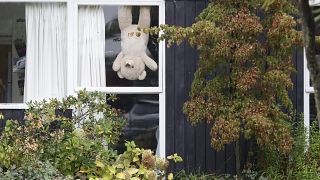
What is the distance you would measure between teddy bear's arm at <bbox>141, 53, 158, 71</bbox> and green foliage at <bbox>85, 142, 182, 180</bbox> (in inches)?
60.1

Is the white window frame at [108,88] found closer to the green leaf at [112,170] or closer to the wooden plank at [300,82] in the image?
the green leaf at [112,170]

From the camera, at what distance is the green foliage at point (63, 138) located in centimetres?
734

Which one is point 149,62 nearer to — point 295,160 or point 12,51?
point 12,51

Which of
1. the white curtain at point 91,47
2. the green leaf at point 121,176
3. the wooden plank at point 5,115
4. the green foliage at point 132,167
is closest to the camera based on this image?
the green leaf at point 121,176

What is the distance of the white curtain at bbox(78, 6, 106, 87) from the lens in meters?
8.90

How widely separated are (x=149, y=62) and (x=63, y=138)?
190 cm

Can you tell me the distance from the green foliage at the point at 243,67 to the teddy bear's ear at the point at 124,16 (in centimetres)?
148

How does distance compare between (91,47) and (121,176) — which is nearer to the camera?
(121,176)

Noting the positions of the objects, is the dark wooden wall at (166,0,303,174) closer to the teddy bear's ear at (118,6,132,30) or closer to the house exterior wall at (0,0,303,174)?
the house exterior wall at (0,0,303,174)

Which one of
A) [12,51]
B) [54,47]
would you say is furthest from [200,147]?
[12,51]

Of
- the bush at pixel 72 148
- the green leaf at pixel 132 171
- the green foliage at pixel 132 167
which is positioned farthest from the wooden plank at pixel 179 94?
the green leaf at pixel 132 171

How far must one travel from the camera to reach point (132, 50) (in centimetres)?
891

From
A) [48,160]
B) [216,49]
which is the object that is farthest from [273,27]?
[48,160]

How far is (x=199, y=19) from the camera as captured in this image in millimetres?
8039
